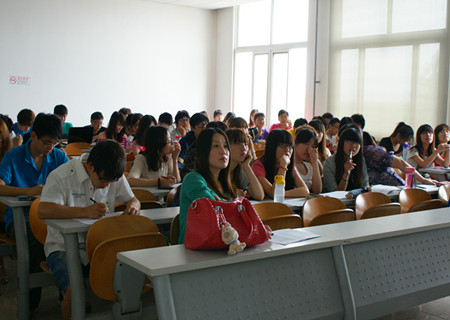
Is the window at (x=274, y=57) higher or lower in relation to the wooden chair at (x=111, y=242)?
higher

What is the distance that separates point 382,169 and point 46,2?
839 centimetres

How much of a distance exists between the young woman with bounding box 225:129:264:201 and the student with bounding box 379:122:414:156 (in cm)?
376

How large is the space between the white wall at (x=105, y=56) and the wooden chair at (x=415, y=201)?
849 cm

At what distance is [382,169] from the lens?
5039 millimetres

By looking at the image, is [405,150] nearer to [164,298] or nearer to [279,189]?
[279,189]

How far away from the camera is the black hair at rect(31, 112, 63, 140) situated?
335 cm

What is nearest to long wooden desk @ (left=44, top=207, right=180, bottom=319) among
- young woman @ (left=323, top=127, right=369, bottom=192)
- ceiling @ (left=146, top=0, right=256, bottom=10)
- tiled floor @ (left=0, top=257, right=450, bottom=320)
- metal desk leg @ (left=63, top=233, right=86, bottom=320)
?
metal desk leg @ (left=63, top=233, right=86, bottom=320)

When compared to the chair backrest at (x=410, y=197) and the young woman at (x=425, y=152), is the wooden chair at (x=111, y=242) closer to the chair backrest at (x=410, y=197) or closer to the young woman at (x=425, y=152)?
the chair backrest at (x=410, y=197)

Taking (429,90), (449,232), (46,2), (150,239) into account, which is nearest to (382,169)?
(449,232)

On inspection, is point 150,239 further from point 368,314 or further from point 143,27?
point 143,27

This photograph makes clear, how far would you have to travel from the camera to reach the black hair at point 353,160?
466 centimetres

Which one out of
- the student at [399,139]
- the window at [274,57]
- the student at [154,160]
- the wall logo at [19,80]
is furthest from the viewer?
the window at [274,57]

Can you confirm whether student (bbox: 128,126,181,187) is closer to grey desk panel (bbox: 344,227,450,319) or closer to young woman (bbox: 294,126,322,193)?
young woman (bbox: 294,126,322,193)

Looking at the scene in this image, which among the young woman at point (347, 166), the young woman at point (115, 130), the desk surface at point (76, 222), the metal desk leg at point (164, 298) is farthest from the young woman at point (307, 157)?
the young woman at point (115, 130)
